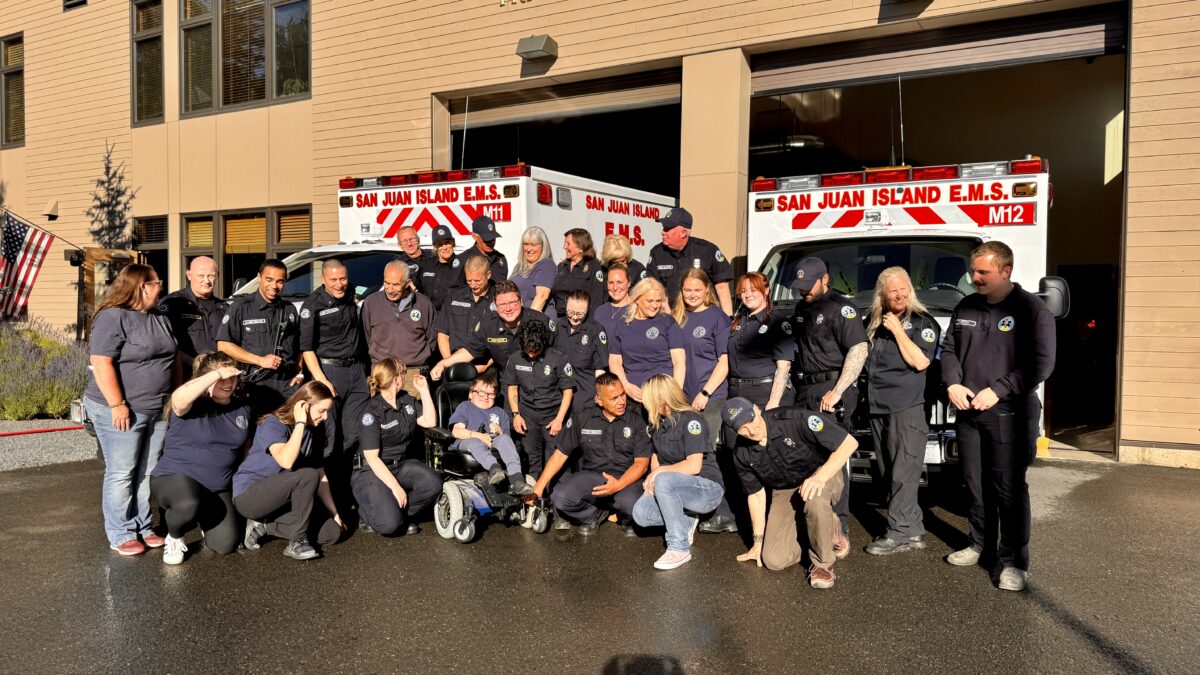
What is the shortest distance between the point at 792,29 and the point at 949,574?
23.2ft

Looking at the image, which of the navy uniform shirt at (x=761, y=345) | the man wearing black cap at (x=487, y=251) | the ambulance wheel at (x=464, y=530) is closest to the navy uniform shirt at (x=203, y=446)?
the ambulance wheel at (x=464, y=530)

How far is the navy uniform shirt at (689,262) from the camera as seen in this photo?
747cm

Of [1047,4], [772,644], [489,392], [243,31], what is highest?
[243,31]

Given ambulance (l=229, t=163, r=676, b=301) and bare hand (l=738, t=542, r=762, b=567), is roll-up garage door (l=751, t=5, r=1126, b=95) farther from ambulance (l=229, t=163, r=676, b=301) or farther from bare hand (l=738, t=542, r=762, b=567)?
bare hand (l=738, t=542, r=762, b=567)

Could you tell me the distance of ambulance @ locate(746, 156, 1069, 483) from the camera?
7.08m

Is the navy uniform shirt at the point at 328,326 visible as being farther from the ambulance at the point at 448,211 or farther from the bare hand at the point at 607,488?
the bare hand at the point at 607,488

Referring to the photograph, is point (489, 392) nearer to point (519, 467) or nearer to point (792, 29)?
point (519, 467)

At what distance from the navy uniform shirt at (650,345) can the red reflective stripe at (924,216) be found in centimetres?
263

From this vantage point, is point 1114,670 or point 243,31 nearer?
point 1114,670

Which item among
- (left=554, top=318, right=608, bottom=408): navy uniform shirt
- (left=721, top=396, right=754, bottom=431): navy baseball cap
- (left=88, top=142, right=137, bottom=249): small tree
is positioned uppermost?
(left=88, top=142, right=137, bottom=249): small tree

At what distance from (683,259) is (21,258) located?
33.7 ft

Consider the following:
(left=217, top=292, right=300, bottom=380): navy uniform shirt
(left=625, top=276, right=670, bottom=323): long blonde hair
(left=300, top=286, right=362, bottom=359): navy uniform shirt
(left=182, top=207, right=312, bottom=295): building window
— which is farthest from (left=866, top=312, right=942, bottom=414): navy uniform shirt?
(left=182, top=207, right=312, bottom=295): building window

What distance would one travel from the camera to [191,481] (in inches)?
214

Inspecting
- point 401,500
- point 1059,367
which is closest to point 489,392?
point 401,500
